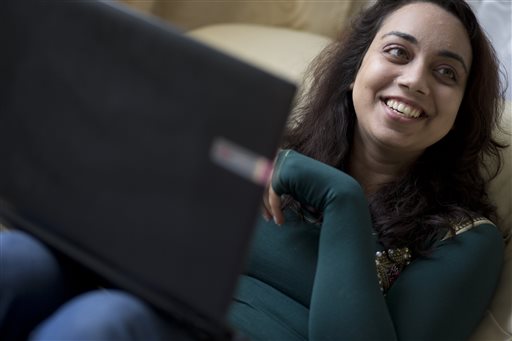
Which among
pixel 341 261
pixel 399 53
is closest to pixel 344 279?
pixel 341 261

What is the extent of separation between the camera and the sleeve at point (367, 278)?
1.00m

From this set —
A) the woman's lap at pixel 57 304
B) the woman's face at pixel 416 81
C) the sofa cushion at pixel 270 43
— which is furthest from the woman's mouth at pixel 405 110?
the woman's lap at pixel 57 304

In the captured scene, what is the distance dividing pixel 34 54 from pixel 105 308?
29 centimetres

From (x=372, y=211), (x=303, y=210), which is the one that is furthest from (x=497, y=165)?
(x=303, y=210)

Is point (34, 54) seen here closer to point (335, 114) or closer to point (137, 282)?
point (137, 282)

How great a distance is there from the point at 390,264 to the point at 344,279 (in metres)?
0.17

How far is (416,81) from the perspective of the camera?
116 centimetres

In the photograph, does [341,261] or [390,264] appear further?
[390,264]

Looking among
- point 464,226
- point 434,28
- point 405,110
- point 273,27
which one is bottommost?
point 273,27

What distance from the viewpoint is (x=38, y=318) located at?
857 mm

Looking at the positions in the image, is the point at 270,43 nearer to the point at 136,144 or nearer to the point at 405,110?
the point at 405,110

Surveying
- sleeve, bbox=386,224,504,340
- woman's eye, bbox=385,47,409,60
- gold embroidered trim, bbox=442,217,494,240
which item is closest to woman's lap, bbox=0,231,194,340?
sleeve, bbox=386,224,504,340

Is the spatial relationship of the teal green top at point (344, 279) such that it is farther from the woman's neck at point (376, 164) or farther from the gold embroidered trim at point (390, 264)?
the woman's neck at point (376, 164)

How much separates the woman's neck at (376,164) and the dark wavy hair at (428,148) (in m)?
0.02
